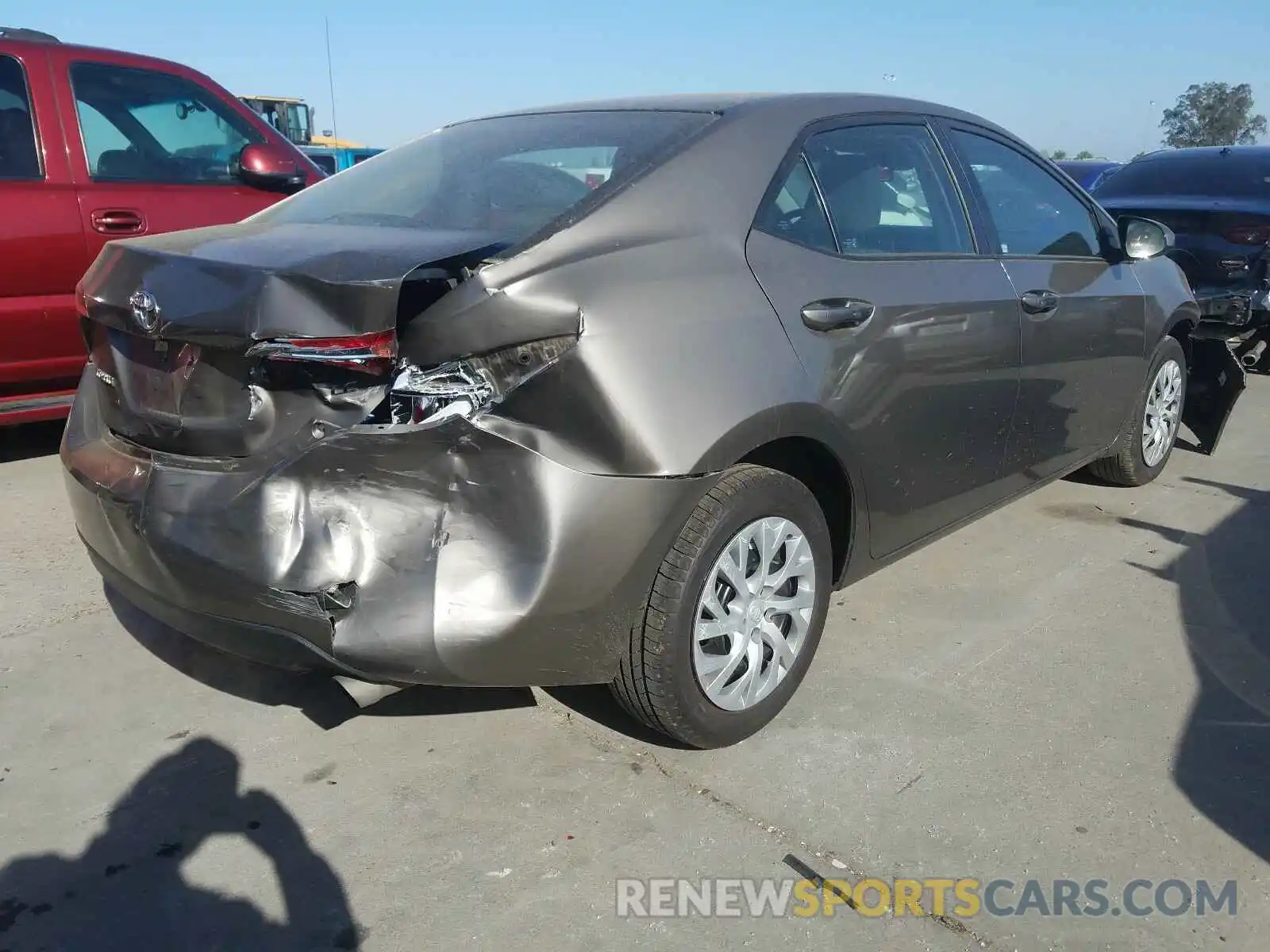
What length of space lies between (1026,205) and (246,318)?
2810 mm

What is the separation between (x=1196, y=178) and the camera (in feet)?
26.5

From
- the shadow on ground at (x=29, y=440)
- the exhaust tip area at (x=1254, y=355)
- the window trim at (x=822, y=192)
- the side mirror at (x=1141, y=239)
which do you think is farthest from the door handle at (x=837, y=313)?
the exhaust tip area at (x=1254, y=355)

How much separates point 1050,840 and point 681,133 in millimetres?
1942

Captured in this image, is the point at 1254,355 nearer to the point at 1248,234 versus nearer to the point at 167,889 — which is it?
the point at 1248,234

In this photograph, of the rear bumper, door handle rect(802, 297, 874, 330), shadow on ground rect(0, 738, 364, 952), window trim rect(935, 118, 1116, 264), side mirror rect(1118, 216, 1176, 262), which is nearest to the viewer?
shadow on ground rect(0, 738, 364, 952)

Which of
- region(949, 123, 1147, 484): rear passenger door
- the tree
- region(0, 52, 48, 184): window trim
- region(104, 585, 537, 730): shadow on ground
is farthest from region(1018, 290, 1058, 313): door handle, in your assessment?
the tree

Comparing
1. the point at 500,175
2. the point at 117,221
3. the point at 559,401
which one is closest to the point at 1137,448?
the point at 500,175

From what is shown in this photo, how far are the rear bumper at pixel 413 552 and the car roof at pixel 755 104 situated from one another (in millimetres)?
1218

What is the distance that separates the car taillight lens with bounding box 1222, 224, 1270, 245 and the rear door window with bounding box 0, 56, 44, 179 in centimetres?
693

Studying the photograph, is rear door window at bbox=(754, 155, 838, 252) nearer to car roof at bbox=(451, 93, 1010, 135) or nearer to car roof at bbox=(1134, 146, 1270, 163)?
car roof at bbox=(451, 93, 1010, 135)

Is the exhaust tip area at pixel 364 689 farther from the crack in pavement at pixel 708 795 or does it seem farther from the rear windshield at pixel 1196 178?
the rear windshield at pixel 1196 178

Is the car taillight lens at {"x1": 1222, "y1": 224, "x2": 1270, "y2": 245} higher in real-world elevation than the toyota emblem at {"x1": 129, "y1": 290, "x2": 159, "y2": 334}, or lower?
lower

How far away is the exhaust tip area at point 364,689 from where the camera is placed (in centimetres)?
233

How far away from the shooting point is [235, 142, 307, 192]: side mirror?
5020mm
